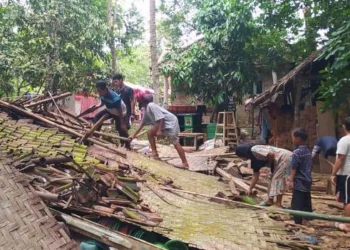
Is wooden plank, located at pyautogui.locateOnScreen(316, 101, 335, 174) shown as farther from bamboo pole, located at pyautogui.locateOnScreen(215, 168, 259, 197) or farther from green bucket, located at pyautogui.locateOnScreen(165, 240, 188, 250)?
green bucket, located at pyautogui.locateOnScreen(165, 240, 188, 250)

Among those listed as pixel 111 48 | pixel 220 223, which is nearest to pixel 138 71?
pixel 111 48

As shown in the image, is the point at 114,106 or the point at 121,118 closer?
the point at 114,106

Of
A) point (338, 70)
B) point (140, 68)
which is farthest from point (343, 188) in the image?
point (140, 68)

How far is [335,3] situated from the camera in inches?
245

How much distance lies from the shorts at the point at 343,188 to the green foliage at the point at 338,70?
1.17m

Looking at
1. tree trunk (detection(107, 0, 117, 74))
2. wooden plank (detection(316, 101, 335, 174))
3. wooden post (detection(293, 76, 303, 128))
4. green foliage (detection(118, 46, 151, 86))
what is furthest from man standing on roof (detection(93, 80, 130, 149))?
green foliage (detection(118, 46, 151, 86))

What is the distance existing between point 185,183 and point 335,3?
4024mm

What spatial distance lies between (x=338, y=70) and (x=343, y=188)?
1.72 metres

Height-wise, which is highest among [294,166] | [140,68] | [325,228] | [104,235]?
[140,68]

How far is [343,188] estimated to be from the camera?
16.3 ft

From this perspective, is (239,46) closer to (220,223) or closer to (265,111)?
(265,111)

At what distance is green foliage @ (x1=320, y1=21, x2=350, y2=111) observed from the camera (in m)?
4.82

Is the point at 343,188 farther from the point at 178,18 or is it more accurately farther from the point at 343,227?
the point at 178,18

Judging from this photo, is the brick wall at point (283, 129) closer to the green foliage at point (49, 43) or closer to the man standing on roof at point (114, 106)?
the man standing on roof at point (114, 106)
